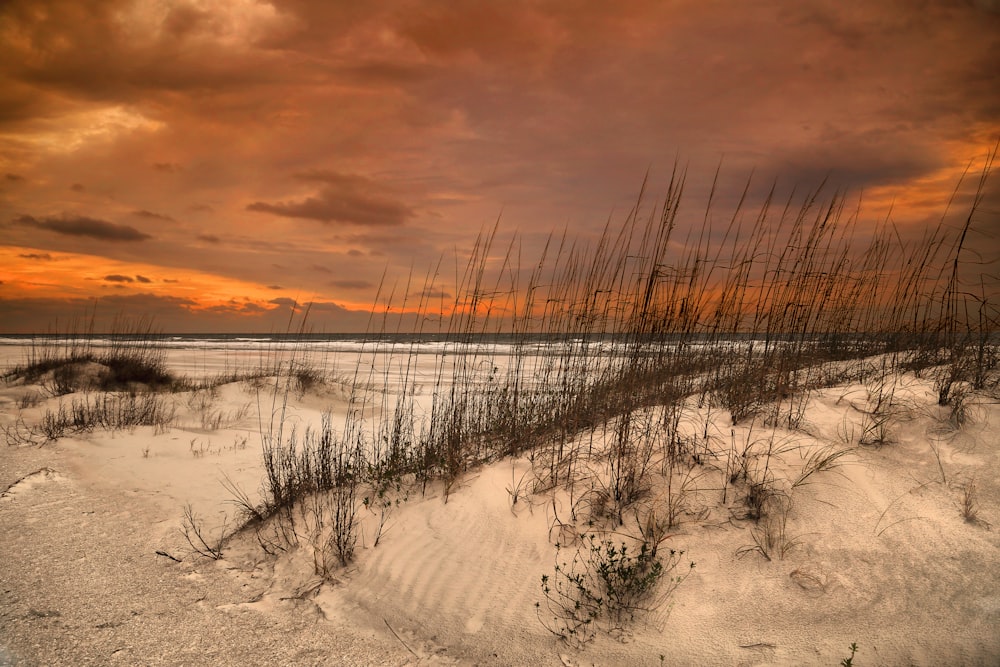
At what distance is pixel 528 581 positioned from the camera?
2912 mm

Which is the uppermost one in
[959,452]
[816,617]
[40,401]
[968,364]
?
[968,364]

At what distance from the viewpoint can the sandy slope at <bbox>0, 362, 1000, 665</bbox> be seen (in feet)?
7.90

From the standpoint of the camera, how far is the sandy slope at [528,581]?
241 centimetres

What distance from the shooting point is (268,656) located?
101 inches

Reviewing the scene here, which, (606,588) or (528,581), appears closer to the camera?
(606,588)

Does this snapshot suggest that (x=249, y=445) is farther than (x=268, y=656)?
Yes

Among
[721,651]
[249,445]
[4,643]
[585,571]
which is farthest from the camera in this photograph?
[249,445]

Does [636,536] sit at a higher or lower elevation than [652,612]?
higher

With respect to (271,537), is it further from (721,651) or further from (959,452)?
(959,452)

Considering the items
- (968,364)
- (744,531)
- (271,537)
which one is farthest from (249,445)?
(968,364)

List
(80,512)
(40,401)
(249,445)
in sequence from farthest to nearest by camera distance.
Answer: (40,401), (249,445), (80,512)

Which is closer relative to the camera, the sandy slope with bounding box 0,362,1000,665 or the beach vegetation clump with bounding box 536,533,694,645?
the sandy slope with bounding box 0,362,1000,665

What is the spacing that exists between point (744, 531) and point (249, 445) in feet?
20.1

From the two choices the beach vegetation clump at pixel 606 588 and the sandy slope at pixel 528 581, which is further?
the beach vegetation clump at pixel 606 588
